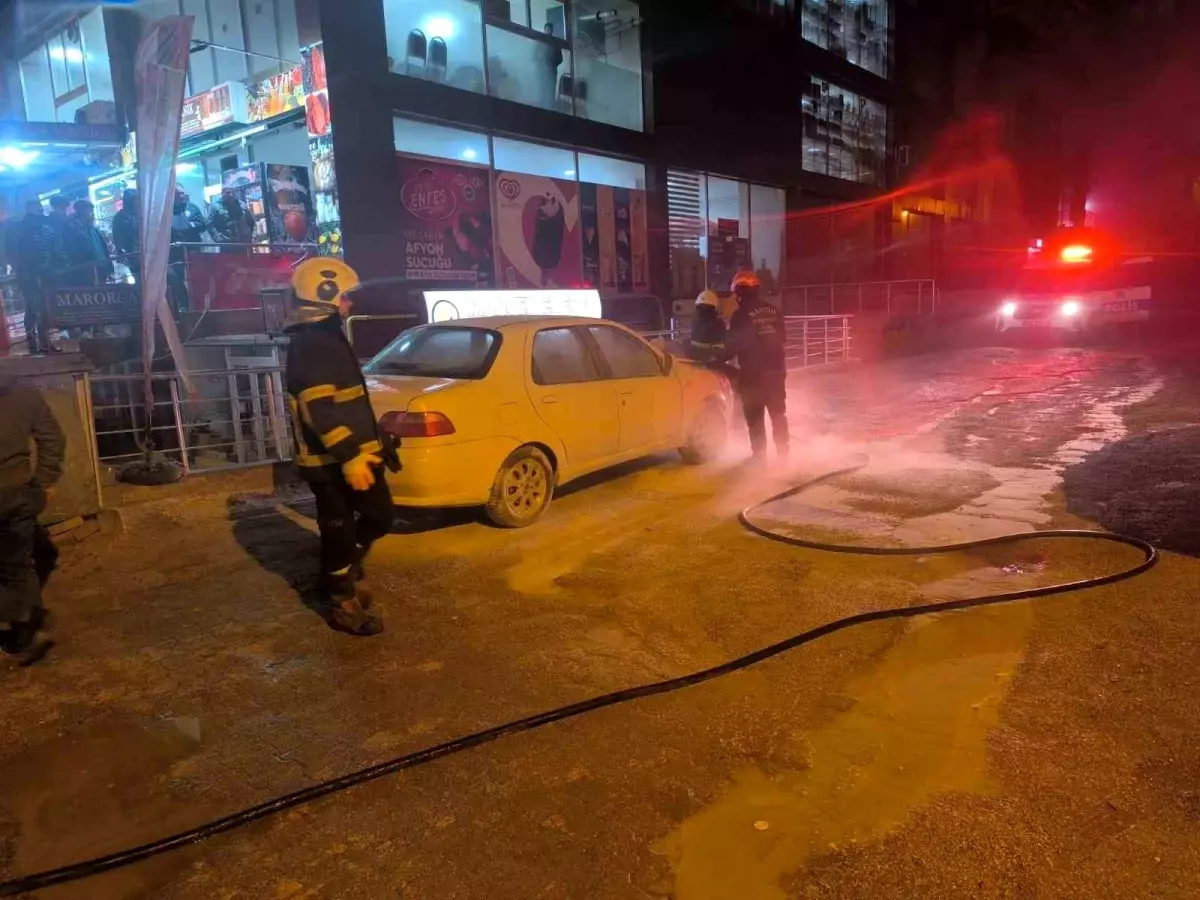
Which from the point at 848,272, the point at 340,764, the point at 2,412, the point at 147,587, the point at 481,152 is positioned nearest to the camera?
the point at 340,764

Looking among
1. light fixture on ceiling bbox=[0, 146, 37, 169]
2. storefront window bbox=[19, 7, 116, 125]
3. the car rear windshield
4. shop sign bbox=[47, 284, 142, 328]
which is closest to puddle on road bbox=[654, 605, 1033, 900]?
the car rear windshield

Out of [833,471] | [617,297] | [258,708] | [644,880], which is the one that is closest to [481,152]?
[617,297]

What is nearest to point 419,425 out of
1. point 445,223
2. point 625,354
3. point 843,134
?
point 625,354

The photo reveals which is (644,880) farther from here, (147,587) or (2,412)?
(147,587)

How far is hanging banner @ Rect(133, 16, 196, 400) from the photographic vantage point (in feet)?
23.5

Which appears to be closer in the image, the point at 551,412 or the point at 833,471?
the point at 551,412

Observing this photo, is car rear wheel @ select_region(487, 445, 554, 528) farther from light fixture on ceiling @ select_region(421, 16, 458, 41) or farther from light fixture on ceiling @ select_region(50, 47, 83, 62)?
light fixture on ceiling @ select_region(50, 47, 83, 62)

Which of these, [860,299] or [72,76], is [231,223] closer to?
[72,76]

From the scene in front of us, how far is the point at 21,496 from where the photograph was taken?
4.04 m

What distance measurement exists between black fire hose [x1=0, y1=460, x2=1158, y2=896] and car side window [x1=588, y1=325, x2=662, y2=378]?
6.38 ft

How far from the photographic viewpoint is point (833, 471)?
25.5 feet

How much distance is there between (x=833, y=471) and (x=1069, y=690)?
14.1 feet

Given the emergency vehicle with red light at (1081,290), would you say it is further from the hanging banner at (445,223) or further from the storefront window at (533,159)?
the hanging banner at (445,223)

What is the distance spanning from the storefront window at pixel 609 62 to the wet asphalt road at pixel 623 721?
1260cm
